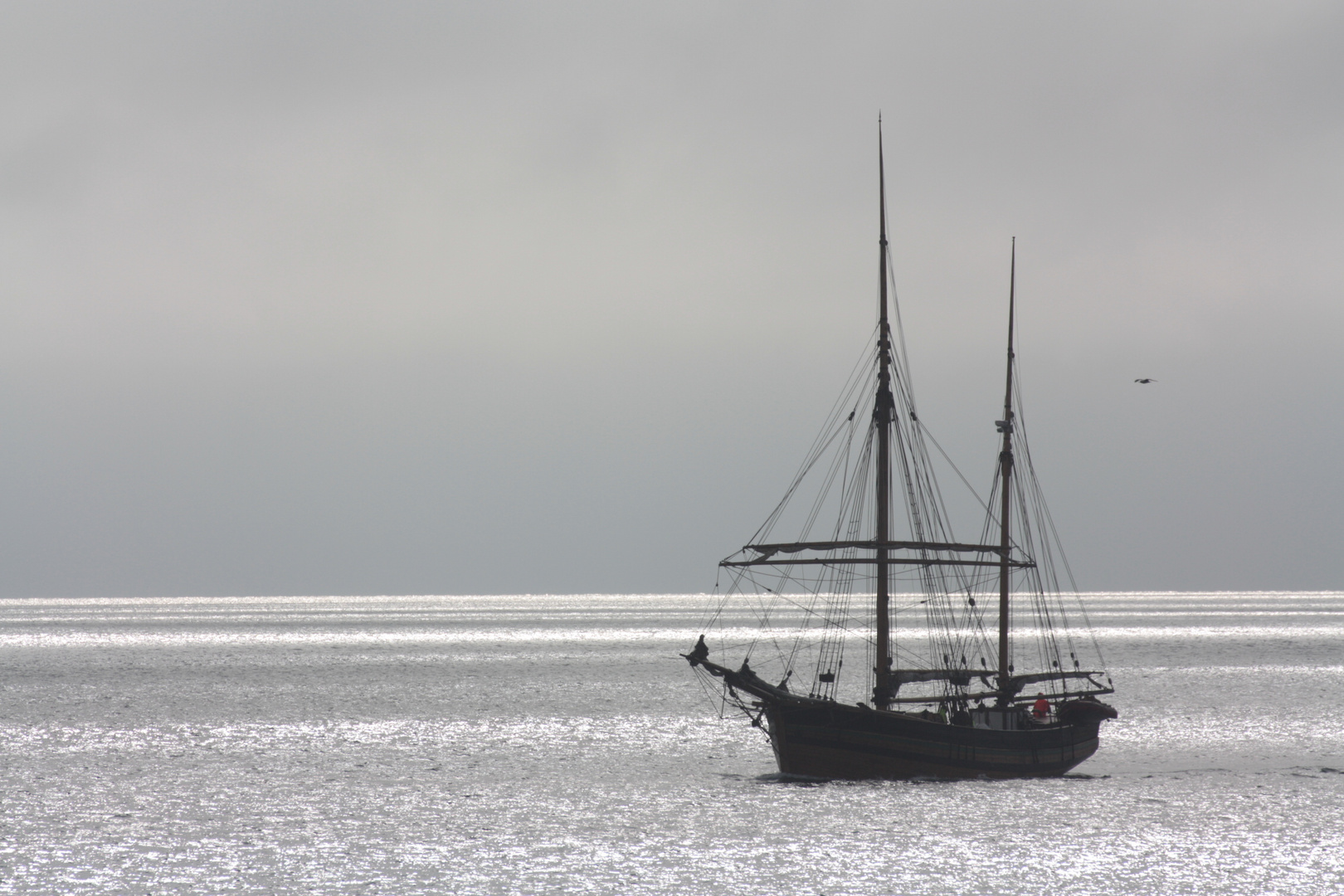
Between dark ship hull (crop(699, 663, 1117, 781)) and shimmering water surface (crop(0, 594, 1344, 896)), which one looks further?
dark ship hull (crop(699, 663, 1117, 781))

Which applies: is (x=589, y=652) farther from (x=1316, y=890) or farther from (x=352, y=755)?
(x=1316, y=890)

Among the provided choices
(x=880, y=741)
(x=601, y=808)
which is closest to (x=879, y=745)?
(x=880, y=741)

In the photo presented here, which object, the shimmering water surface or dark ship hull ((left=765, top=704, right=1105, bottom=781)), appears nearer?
the shimmering water surface

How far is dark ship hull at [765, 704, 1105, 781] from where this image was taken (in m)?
44.4

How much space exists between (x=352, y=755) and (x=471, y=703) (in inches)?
1065

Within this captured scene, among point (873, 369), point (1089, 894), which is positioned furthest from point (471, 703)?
point (1089, 894)

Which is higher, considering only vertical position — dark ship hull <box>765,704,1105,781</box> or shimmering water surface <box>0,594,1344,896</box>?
dark ship hull <box>765,704,1105,781</box>

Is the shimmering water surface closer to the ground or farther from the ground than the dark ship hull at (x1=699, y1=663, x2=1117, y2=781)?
closer to the ground

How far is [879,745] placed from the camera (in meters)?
44.6

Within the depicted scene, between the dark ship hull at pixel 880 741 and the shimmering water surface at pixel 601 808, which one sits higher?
the dark ship hull at pixel 880 741

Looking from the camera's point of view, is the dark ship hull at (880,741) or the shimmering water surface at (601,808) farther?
the dark ship hull at (880,741)

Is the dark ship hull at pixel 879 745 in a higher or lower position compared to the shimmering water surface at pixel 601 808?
higher

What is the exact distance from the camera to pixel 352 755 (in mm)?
55625

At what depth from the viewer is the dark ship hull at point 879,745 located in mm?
44438
